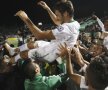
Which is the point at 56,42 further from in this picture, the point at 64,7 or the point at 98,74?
the point at 98,74

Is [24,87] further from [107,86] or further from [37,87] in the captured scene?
[107,86]

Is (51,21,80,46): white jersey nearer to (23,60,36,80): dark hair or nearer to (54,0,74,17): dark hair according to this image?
(54,0,74,17): dark hair

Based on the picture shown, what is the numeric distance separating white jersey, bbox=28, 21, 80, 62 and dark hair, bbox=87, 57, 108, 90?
1781mm

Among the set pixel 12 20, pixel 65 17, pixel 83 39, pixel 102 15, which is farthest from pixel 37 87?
pixel 102 15

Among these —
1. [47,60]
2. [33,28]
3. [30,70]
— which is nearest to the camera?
[30,70]

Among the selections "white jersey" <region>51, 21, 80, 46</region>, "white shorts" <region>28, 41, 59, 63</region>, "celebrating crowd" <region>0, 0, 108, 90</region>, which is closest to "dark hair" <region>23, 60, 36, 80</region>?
"celebrating crowd" <region>0, 0, 108, 90</region>

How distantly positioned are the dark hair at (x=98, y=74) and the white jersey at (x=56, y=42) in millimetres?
1781

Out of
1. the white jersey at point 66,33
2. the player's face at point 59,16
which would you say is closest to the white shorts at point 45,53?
the white jersey at point 66,33

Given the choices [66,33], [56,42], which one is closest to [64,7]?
[66,33]

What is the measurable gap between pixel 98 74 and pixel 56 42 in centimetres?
195

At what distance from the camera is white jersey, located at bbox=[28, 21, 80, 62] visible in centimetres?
497

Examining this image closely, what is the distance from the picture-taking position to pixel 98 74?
3.12m

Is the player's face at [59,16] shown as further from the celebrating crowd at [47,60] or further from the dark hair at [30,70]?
the dark hair at [30,70]

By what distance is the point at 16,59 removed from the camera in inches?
198
